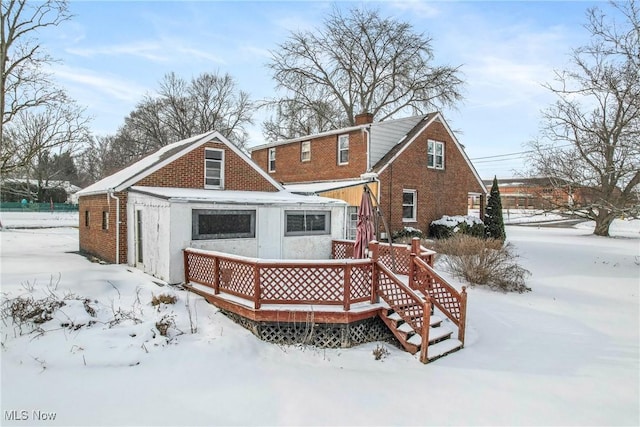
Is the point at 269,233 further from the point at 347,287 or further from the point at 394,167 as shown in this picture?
the point at 394,167

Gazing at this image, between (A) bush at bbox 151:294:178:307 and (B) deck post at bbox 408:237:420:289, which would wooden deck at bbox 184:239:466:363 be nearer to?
(B) deck post at bbox 408:237:420:289

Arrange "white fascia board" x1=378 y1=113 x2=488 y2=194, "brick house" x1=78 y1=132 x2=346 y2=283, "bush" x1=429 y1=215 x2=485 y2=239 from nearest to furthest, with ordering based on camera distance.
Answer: "brick house" x1=78 y1=132 x2=346 y2=283 < "white fascia board" x1=378 y1=113 x2=488 y2=194 < "bush" x1=429 y1=215 x2=485 y2=239

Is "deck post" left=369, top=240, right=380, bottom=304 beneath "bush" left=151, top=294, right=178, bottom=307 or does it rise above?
above

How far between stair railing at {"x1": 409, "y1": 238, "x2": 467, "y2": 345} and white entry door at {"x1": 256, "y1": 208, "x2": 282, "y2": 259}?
4.67 m

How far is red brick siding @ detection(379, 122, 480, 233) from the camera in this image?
19.5m

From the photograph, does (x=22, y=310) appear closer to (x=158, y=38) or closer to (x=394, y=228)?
(x=158, y=38)

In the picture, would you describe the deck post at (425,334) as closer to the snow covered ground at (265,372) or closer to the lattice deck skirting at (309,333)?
the snow covered ground at (265,372)

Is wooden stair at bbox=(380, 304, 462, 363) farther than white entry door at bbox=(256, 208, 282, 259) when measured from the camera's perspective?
No

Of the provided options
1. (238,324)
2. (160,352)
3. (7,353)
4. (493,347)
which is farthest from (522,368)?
(7,353)

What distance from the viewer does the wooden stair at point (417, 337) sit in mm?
7309

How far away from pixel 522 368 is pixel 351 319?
328 centimetres

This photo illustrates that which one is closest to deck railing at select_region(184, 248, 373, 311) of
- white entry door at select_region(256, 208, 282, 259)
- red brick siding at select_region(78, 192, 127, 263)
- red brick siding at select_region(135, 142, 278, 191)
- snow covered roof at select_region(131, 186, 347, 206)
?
snow covered roof at select_region(131, 186, 347, 206)
